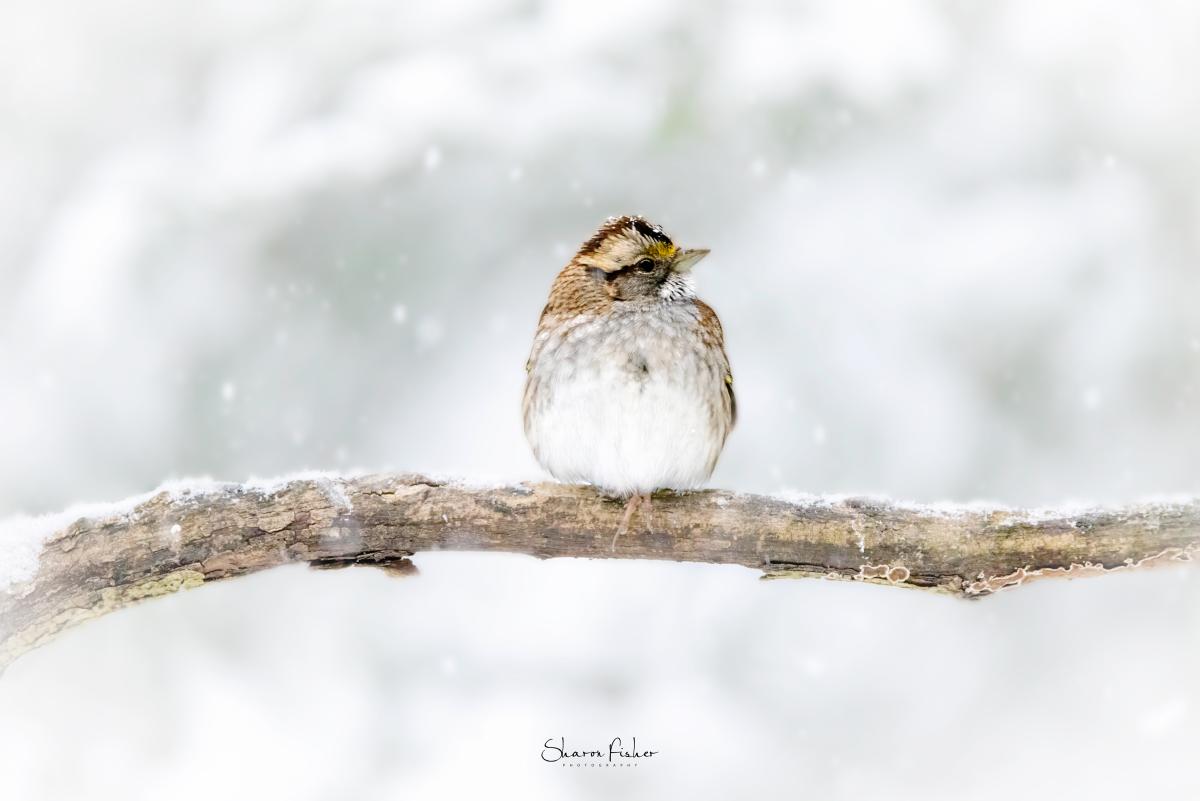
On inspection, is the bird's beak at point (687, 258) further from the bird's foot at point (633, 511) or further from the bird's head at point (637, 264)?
the bird's foot at point (633, 511)

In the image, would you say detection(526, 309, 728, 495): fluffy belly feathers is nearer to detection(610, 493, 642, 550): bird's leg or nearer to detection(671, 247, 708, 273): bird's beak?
detection(610, 493, 642, 550): bird's leg

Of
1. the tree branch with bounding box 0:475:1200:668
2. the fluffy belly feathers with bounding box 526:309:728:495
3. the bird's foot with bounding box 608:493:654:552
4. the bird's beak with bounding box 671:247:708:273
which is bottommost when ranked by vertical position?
the tree branch with bounding box 0:475:1200:668

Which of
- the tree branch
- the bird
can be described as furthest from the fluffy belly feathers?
the tree branch

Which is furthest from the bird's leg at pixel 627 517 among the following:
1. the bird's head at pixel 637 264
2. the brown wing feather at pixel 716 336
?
the bird's head at pixel 637 264

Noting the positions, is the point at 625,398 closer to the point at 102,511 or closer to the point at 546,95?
the point at 102,511

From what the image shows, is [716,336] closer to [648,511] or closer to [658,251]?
[658,251]

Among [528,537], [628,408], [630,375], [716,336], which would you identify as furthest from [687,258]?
[528,537]
